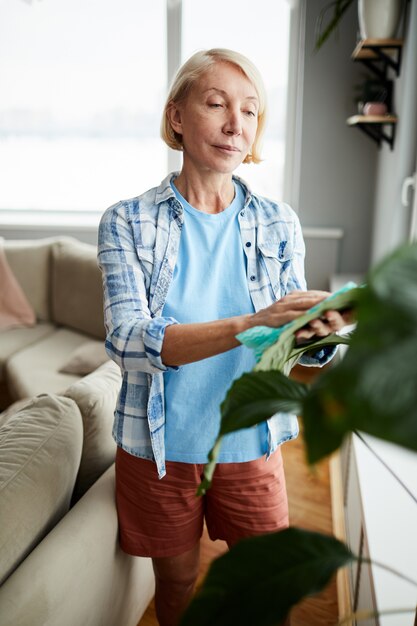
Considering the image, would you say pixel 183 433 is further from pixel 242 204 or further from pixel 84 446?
pixel 242 204

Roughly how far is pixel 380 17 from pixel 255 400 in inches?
91.9

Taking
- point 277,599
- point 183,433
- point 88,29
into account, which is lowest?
point 183,433

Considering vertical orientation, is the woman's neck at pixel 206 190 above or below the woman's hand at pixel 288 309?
above

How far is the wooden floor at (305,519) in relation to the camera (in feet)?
5.12

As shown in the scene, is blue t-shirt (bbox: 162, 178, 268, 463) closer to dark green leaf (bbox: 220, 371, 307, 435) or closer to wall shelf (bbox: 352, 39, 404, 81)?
dark green leaf (bbox: 220, 371, 307, 435)

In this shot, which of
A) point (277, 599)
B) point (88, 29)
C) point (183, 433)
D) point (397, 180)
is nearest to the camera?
point (277, 599)

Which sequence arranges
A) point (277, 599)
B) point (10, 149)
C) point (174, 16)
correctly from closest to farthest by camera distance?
1. point (277, 599)
2. point (174, 16)
3. point (10, 149)

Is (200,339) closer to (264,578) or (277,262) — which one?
(277,262)

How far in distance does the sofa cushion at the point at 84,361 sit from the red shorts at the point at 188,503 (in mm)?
1316

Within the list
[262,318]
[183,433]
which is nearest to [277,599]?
[262,318]

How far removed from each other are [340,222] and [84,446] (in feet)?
8.59

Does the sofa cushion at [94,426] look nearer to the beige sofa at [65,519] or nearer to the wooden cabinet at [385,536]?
the beige sofa at [65,519]

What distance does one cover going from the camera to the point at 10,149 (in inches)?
168

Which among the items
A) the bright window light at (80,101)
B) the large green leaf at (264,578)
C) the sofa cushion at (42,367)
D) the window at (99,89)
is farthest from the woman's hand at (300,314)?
the bright window light at (80,101)
